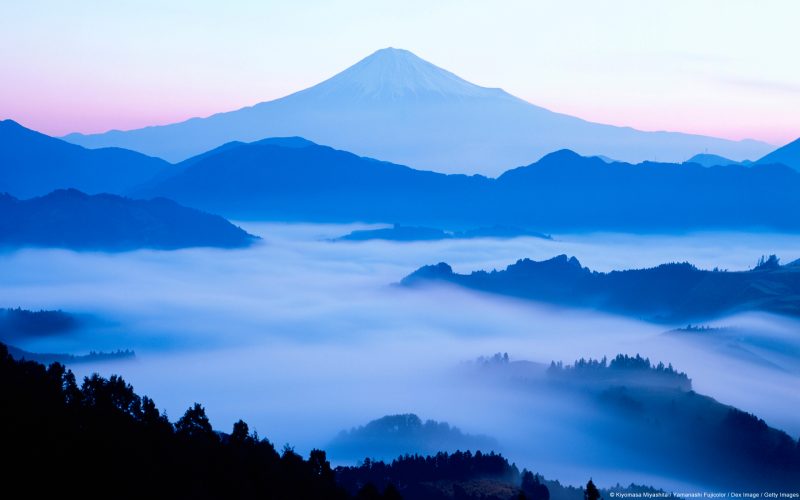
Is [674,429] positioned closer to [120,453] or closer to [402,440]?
[402,440]

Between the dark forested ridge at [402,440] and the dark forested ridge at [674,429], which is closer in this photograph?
the dark forested ridge at [674,429]

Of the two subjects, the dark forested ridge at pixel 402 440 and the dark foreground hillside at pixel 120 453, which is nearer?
the dark foreground hillside at pixel 120 453

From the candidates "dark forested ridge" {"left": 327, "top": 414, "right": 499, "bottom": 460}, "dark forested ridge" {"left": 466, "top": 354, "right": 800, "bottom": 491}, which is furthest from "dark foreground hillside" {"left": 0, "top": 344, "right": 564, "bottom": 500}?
"dark forested ridge" {"left": 466, "top": 354, "right": 800, "bottom": 491}

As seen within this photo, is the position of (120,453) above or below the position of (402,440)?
below

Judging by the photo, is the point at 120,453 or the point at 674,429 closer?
the point at 120,453

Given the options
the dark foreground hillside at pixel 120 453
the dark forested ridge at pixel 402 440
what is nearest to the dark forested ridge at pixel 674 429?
the dark forested ridge at pixel 402 440

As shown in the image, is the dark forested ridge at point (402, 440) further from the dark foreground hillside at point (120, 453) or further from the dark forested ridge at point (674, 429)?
the dark foreground hillside at point (120, 453)

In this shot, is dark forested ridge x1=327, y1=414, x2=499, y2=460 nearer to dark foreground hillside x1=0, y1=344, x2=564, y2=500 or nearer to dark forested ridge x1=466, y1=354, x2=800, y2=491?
dark forested ridge x1=466, y1=354, x2=800, y2=491

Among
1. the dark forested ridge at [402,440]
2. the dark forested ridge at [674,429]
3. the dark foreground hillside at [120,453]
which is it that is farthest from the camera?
the dark forested ridge at [402,440]

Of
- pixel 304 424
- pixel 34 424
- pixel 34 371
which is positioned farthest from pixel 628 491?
pixel 304 424

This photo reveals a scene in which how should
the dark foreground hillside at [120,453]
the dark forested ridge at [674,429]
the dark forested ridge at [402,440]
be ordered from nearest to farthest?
the dark foreground hillside at [120,453] → the dark forested ridge at [674,429] → the dark forested ridge at [402,440]

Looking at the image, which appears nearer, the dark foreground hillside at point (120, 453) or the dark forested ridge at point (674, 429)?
the dark foreground hillside at point (120, 453)

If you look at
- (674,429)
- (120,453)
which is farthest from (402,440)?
(120,453)

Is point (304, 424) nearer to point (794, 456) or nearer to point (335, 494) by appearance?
point (794, 456)
